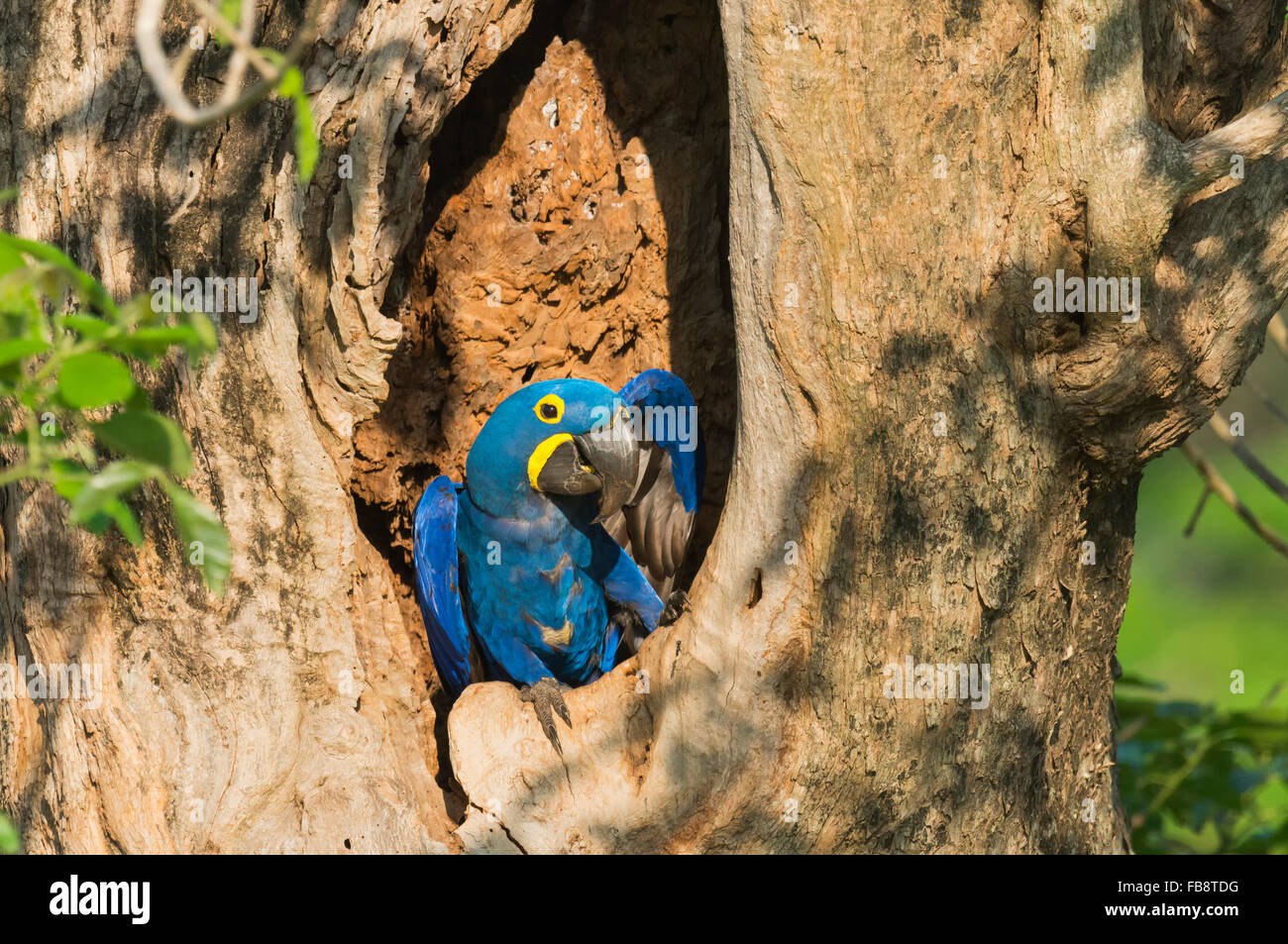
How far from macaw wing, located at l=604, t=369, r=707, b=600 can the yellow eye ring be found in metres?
0.27

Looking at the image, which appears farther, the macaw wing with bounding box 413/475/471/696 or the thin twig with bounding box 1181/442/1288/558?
the thin twig with bounding box 1181/442/1288/558

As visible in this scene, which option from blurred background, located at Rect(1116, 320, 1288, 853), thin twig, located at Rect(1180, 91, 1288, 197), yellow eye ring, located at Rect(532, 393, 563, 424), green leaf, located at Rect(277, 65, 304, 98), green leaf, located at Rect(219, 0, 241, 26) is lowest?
blurred background, located at Rect(1116, 320, 1288, 853)

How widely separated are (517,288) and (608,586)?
43.9 inches

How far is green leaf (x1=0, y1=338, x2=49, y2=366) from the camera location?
1.08m

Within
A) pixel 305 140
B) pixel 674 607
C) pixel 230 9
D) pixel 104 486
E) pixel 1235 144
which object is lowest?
pixel 674 607

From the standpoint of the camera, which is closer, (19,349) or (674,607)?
(19,349)

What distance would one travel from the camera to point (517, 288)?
3688 millimetres

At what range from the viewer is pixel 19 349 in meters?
1.09

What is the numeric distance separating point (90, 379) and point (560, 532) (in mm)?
2644

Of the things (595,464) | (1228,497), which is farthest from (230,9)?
(1228,497)

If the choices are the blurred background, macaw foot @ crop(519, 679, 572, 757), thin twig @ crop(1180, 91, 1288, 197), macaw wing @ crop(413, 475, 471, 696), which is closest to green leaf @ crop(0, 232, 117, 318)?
macaw foot @ crop(519, 679, 572, 757)

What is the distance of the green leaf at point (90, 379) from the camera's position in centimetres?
110

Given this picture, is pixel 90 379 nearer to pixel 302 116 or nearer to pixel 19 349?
pixel 19 349

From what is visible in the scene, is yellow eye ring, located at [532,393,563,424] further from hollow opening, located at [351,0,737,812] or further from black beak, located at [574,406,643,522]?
hollow opening, located at [351,0,737,812]
